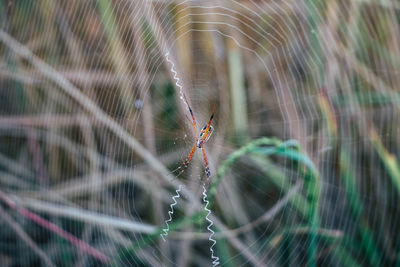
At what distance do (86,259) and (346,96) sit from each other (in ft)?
4.59

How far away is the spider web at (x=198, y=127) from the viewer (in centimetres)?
161

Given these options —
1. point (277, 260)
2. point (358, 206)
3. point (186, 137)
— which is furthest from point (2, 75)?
point (358, 206)

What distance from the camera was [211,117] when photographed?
1.61m

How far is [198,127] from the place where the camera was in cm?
158

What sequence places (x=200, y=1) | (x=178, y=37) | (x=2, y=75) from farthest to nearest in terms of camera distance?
(x=2, y=75), (x=178, y=37), (x=200, y=1)

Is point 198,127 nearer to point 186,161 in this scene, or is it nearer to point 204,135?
point 204,135

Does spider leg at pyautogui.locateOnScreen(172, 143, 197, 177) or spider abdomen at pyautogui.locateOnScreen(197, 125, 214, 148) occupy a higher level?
spider abdomen at pyautogui.locateOnScreen(197, 125, 214, 148)

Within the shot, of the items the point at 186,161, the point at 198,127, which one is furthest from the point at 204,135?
the point at 186,161

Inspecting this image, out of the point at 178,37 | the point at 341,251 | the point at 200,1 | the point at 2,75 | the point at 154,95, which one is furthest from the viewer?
the point at 2,75

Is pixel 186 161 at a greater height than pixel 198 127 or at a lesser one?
lesser

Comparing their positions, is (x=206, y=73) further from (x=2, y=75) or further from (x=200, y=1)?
(x=2, y=75)

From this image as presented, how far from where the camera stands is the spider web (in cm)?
161

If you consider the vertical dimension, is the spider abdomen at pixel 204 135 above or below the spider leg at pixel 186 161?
above

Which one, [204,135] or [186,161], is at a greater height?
[204,135]
